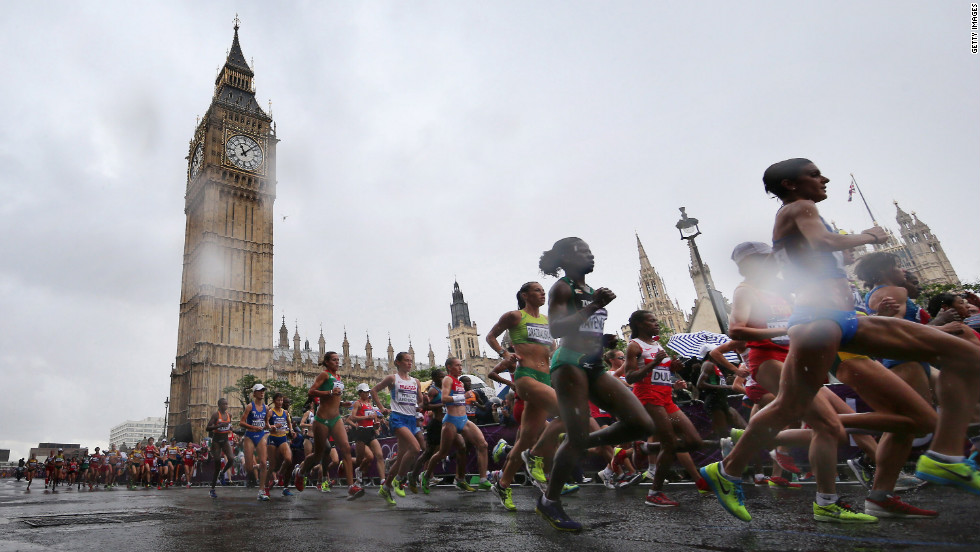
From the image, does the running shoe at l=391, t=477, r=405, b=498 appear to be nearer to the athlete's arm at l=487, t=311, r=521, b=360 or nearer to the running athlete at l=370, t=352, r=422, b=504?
the running athlete at l=370, t=352, r=422, b=504

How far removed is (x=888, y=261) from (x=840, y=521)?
83.5 inches

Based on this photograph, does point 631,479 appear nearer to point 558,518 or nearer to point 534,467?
point 534,467

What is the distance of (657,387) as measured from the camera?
589 centimetres

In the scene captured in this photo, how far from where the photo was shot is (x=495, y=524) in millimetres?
3891

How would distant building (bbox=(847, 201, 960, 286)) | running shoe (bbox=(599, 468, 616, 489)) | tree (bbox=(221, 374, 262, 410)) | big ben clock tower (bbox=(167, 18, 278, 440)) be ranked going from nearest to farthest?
running shoe (bbox=(599, 468, 616, 489)), tree (bbox=(221, 374, 262, 410)), big ben clock tower (bbox=(167, 18, 278, 440)), distant building (bbox=(847, 201, 960, 286))

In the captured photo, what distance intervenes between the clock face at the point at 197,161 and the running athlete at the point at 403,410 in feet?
223

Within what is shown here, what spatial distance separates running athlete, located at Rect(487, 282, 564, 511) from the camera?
489 cm

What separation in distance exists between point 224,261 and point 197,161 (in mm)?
15674

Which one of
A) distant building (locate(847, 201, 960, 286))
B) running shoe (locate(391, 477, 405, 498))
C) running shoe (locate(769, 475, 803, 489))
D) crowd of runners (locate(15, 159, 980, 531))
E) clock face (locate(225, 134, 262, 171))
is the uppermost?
clock face (locate(225, 134, 262, 171))

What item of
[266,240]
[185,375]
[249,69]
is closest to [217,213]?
[266,240]

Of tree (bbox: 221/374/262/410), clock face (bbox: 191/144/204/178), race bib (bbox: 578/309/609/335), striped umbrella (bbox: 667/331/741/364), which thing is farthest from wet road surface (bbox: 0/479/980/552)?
clock face (bbox: 191/144/204/178)

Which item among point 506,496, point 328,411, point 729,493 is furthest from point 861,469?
point 328,411

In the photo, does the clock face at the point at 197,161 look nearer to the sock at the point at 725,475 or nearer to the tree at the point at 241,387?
the tree at the point at 241,387

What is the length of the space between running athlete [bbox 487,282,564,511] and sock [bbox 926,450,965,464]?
8.76 feet
